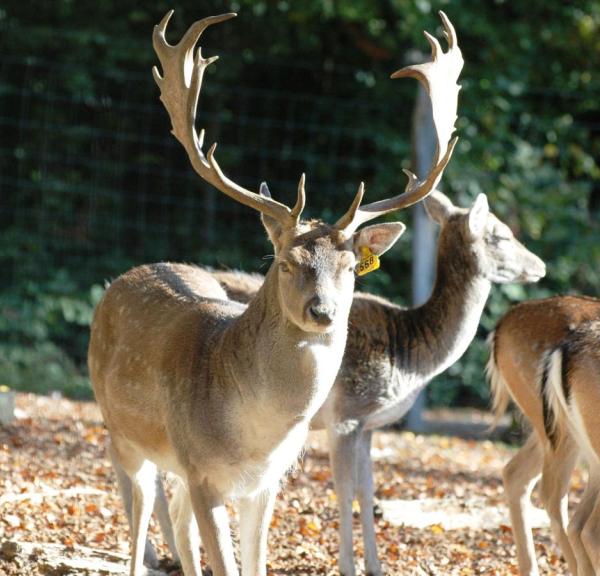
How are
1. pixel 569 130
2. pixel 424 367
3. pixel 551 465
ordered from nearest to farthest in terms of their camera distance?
pixel 551 465, pixel 424 367, pixel 569 130

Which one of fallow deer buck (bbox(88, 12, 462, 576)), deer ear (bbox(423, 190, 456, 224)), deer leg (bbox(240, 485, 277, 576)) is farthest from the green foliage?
deer leg (bbox(240, 485, 277, 576))

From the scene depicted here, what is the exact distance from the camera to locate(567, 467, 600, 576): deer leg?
539cm

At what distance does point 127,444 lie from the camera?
527 cm

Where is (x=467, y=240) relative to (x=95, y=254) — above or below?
above

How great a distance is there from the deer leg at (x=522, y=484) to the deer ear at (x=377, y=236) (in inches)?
78.2

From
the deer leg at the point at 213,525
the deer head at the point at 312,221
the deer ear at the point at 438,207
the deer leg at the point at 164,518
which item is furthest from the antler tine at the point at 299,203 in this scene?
the deer ear at the point at 438,207

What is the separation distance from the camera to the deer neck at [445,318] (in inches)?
255

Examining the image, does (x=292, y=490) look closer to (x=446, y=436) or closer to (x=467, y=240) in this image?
(x=467, y=240)

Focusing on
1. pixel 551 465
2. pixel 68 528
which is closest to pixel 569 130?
pixel 551 465

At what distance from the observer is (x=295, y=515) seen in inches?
259

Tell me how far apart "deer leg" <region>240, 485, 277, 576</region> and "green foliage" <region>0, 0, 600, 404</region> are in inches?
263

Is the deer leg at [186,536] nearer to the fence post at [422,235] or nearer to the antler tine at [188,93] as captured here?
the antler tine at [188,93]

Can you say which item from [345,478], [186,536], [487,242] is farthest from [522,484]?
[186,536]

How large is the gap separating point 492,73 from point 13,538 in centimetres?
768
